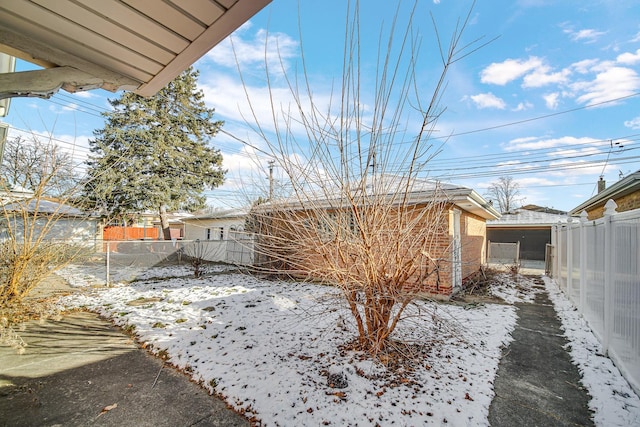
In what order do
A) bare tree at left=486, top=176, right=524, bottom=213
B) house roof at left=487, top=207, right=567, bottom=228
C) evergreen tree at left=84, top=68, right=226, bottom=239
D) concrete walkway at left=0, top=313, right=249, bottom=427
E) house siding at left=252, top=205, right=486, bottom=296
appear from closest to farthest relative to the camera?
concrete walkway at left=0, top=313, right=249, bottom=427 → house siding at left=252, top=205, right=486, bottom=296 → evergreen tree at left=84, top=68, right=226, bottom=239 → house roof at left=487, top=207, right=567, bottom=228 → bare tree at left=486, top=176, right=524, bottom=213

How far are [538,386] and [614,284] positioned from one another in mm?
1614

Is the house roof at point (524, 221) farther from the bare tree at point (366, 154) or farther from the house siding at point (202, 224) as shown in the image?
the bare tree at point (366, 154)

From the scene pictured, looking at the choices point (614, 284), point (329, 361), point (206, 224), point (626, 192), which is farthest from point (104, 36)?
point (206, 224)

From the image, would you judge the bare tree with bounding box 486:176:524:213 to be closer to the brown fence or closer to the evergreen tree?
the evergreen tree

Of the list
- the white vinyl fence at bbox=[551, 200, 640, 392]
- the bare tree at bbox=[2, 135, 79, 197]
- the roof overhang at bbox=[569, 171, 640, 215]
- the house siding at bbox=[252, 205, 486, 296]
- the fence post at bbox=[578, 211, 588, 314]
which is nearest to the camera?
the white vinyl fence at bbox=[551, 200, 640, 392]

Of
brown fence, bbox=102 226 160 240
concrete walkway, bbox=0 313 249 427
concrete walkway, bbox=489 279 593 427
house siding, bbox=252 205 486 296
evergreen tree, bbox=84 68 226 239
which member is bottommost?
concrete walkway, bbox=0 313 249 427

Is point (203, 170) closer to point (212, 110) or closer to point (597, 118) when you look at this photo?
point (212, 110)

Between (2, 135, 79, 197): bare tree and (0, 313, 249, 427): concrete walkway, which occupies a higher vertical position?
(2, 135, 79, 197): bare tree

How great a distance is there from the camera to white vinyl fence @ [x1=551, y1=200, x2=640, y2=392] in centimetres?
273

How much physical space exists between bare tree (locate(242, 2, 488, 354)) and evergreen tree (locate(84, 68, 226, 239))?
41.5 feet

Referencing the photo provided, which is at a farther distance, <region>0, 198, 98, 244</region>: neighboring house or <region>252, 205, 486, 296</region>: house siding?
<region>0, 198, 98, 244</region>: neighboring house

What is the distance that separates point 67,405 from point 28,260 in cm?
349

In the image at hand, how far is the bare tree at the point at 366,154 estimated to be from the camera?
2404mm

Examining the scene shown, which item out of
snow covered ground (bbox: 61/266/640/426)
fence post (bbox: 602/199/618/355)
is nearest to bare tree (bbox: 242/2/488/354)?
snow covered ground (bbox: 61/266/640/426)
